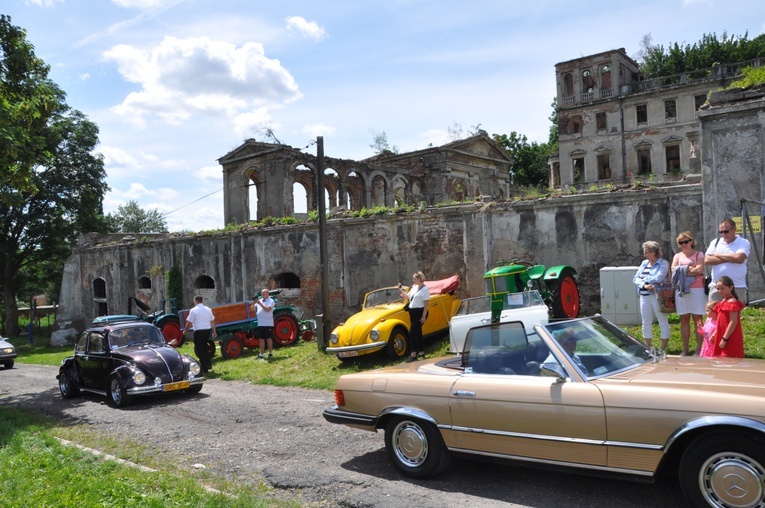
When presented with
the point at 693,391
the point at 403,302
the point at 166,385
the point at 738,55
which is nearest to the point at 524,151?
the point at 738,55

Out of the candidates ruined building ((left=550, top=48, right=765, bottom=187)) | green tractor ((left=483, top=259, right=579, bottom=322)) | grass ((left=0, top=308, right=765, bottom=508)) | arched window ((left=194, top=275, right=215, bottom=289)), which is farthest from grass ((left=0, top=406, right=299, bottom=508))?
ruined building ((left=550, top=48, right=765, bottom=187))

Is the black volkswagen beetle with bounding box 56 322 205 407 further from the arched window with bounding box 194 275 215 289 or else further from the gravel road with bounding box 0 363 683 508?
the arched window with bounding box 194 275 215 289

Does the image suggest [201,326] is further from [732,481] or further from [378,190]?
[378,190]

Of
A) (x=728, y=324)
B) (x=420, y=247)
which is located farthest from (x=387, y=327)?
(x=728, y=324)

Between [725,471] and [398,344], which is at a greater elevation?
[725,471]

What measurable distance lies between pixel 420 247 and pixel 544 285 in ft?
15.5

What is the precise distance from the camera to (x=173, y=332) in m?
19.3

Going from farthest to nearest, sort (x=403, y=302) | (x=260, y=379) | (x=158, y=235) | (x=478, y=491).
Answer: (x=158, y=235) → (x=403, y=302) → (x=260, y=379) → (x=478, y=491)

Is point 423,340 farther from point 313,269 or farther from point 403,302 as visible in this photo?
point 313,269

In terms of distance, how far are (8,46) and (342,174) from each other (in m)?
21.5

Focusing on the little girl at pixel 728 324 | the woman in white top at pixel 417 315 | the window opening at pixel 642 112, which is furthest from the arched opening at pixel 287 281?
the window opening at pixel 642 112

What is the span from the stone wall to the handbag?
13.2ft

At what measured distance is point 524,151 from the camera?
60125mm

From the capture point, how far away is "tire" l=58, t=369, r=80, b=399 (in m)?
12.0
